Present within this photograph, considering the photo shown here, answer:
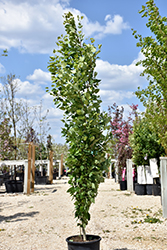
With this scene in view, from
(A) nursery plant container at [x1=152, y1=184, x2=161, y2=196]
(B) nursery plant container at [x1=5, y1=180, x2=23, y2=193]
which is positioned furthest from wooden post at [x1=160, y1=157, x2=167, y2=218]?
(B) nursery plant container at [x1=5, y1=180, x2=23, y2=193]

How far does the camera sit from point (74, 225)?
4836mm

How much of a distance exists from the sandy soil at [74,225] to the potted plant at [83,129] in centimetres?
111

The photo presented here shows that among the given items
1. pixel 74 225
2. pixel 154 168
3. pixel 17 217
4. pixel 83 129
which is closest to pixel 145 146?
pixel 154 168

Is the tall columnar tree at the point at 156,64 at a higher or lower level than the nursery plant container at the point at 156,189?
higher

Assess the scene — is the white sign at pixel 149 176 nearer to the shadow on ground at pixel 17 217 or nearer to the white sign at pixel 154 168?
the white sign at pixel 154 168

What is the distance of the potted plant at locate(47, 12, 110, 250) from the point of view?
2.84 meters

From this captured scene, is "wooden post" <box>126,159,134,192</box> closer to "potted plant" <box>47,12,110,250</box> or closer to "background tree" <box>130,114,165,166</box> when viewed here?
"background tree" <box>130,114,165,166</box>

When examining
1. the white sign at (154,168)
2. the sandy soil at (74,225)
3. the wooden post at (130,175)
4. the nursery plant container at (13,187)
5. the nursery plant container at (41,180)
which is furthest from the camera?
the nursery plant container at (41,180)

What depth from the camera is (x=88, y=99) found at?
2861 mm

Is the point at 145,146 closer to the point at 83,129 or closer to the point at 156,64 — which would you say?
the point at 156,64

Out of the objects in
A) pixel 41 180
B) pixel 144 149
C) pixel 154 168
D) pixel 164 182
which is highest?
pixel 144 149

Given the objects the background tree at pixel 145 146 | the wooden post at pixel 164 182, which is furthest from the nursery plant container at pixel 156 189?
the wooden post at pixel 164 182

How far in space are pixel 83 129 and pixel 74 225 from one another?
258 cm

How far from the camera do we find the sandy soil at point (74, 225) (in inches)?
153
